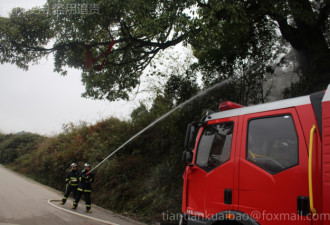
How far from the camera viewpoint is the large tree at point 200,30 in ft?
24.4

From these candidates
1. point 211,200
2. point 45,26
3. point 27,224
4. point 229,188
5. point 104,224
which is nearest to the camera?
point 229,188

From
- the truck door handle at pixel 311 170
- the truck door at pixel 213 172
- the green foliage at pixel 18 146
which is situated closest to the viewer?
the truck door handle at pixel 311 170

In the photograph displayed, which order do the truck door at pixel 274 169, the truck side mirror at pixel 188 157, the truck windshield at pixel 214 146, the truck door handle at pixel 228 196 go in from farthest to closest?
the truck side mirror at pixel 188 157 → the truck windshield at pixel 214 146 → the truck door handle at pixel 228 196 → the truck door at pixel 274 169

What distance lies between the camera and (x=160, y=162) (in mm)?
10875

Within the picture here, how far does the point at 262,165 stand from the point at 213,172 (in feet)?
2.49

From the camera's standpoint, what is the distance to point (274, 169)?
2994 millimetres

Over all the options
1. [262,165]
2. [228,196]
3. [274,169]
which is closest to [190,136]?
[228,196]

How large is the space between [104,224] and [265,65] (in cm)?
697

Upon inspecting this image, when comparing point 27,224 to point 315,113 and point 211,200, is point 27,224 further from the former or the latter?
point 315,113

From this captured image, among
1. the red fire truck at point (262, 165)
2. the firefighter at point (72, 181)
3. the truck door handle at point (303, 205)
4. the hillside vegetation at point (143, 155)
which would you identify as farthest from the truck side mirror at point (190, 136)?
the firefighter at point (72, 181)

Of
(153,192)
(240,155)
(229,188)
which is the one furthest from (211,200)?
(153,192)

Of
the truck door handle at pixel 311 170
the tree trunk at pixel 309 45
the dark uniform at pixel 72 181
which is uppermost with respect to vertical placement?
the tree trunk at pixel 309 45

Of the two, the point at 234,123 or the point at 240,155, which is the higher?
the point at 234,123

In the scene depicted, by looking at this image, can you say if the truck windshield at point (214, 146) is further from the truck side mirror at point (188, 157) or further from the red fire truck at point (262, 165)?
the truck side mirror at point (188, 157)
